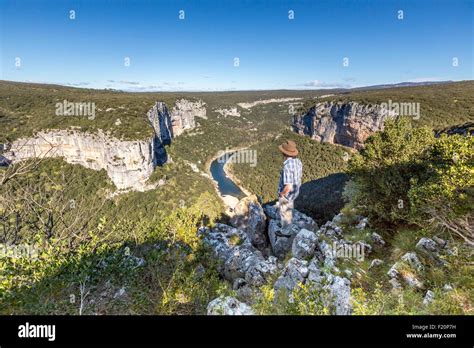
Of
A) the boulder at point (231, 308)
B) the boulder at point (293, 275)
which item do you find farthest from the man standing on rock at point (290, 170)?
the boulder at point (231, 308)

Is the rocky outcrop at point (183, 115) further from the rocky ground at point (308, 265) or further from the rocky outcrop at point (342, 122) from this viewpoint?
the rocky ground at point (308, 265)

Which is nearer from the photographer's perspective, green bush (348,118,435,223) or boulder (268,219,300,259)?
green bush (348,118,435,223)

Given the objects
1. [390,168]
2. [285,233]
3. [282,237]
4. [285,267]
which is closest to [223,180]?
[285,233]

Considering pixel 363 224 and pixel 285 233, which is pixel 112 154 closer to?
pixel 285 233

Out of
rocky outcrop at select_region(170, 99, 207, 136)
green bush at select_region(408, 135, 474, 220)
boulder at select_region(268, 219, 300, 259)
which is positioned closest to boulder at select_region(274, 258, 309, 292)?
green bush at select_region(408, 135, 474, 220)

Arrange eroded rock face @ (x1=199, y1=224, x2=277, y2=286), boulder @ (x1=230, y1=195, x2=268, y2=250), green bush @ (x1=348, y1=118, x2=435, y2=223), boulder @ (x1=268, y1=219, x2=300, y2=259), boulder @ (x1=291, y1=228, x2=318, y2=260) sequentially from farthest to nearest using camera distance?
1. boulder @ (x1=230, y1=195, x2=268, y2=250)
2. boulder @ (x1=268, y1=219, x2=300, y2=259)
3. green bush @ (x1=348, y1=118, x2=435, y2=223)
4. boulder @ (x1=291, y1=228, x2=318, y2=260)
5. eroded rock face @ (x1=199, y1=224, x2=277, y2=286)

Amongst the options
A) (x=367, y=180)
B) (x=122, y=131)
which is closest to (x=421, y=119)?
(x=367, y=180)

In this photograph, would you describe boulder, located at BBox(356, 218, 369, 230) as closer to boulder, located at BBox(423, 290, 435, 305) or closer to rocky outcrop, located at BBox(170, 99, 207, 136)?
boulder, located at BBox(423, 290, 435, 305)
